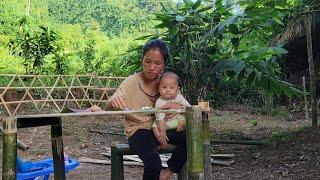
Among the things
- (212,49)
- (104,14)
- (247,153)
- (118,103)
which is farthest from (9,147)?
(104,14)

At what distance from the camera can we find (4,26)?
49.7 feet

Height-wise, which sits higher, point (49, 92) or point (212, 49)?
point (212, 49)

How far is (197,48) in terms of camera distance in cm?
496

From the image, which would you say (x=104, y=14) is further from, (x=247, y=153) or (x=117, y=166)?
(x=117, y=166)

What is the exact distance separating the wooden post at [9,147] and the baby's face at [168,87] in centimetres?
84

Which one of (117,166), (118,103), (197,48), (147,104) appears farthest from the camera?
(197,48)

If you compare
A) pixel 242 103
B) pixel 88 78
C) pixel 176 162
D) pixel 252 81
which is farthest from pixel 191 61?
pixel 242 103

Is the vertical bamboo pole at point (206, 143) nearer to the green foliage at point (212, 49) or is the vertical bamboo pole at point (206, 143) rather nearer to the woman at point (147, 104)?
the woman at point (147, 104)

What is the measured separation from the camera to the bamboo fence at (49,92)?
1020 cm

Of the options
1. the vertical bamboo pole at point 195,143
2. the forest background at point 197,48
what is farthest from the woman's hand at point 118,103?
the forest background at point 197,48

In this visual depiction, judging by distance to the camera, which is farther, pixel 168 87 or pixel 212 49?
pixel 212 49

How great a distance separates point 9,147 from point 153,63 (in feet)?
3.00

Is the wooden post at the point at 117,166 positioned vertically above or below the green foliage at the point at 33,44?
below

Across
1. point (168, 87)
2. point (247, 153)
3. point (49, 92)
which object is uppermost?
point (49, 92)
